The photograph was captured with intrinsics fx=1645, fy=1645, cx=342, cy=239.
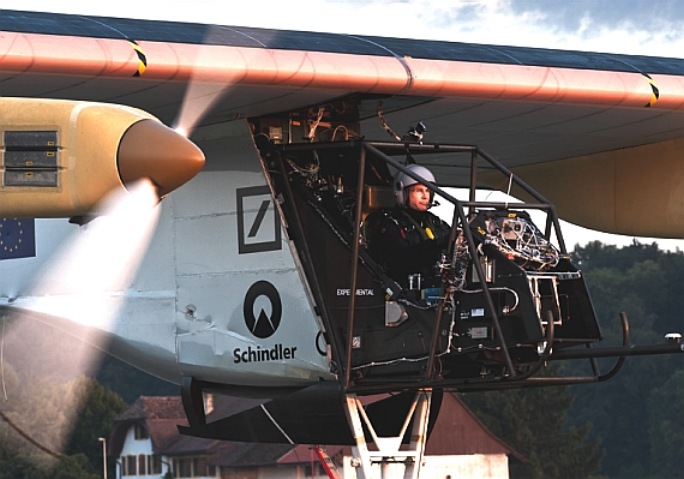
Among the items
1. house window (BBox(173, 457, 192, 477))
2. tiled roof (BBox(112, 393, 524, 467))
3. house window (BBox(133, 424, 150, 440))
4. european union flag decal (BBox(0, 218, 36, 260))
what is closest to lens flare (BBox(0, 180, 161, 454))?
european union flag decal (BBox(0, 218, 36, 260))

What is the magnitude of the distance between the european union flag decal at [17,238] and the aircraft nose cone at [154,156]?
767 centimetres

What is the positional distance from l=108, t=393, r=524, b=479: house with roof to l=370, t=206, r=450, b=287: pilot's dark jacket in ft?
111

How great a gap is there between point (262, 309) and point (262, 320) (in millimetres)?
110

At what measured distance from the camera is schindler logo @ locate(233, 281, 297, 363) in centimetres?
1599

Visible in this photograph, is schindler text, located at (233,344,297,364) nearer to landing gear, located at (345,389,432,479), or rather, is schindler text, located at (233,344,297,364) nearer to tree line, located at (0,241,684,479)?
landing gear, located at (345,389,432,479)

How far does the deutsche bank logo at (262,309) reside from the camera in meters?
16.0

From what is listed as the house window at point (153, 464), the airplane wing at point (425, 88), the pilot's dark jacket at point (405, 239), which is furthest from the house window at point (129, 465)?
the pilot's dark jacket at point (405, 239)

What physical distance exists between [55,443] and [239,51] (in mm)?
39095

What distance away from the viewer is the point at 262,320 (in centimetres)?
1617

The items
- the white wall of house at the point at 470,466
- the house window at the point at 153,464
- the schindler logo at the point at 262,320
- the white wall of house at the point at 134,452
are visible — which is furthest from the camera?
the house window at the point at 153,464

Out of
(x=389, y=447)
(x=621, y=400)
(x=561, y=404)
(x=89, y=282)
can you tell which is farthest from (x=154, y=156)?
(x=621, y=400)

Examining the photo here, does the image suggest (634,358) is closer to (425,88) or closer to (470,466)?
(470,466)

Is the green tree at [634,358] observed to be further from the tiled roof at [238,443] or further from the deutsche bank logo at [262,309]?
the deutsche bank logo at [262,309]

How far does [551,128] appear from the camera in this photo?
17.1 m
